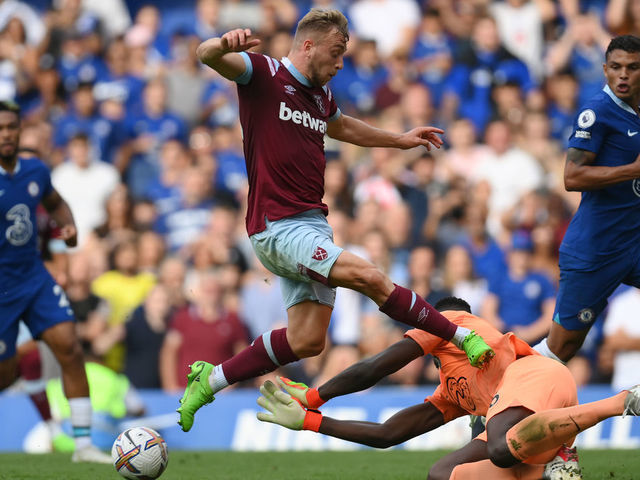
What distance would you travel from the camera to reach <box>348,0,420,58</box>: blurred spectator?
51.1 ft

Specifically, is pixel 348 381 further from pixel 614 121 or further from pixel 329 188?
pixel 329 188

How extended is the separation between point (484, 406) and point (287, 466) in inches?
99.9

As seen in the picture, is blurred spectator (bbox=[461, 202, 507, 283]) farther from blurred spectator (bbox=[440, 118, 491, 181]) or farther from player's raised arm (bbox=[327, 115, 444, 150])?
player's raised arm (bbox=[327, 115, 444, 150])

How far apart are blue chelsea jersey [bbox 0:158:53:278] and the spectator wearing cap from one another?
566cm

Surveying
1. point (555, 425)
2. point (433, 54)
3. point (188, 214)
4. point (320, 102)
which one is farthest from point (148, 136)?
point (555, 425)

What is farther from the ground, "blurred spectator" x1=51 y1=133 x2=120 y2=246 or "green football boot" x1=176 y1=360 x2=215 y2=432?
"blurred spectator" x1=51 y1=133 x2=120 y2=246

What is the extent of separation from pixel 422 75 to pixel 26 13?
23.1ft

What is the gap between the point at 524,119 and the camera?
14.0 m

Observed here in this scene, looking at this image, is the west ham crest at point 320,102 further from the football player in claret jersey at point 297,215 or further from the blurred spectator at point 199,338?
the blurred spectator at point 199,338

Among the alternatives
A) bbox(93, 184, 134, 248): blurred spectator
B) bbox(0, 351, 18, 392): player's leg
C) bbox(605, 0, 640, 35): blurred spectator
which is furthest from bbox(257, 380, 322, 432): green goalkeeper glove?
bbox(605, 0, 640, 35): blurred spectator

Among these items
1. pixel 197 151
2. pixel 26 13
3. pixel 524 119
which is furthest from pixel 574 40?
pixel 26 13

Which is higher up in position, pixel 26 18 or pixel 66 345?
pixel 26 18

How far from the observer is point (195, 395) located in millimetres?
6926

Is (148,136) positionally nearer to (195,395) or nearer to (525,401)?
(195,395)
